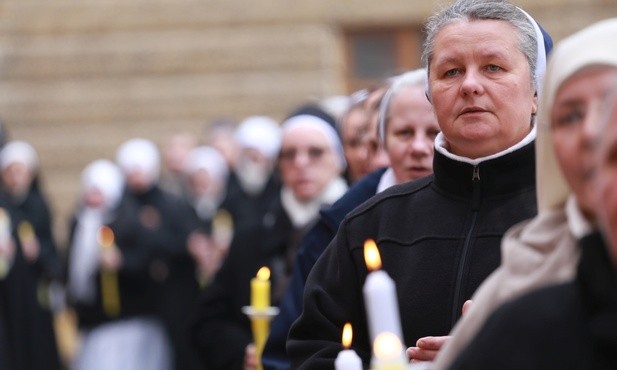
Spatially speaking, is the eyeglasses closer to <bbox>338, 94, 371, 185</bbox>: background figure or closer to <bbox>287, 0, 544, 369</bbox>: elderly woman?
<bbox>338, 94, 371, 185</bbox>: background figure

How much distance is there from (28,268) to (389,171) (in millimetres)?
7867

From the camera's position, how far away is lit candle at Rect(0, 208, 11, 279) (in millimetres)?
11837

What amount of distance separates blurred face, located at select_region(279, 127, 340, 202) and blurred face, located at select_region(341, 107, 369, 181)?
257mm

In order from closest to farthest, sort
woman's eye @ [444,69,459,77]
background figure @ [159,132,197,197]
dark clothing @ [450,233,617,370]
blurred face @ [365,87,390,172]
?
dark clothing @ [450,233,617,370] < woman's eye @ [444,69,459,77] < blurred face @ [365,87,390,172] < background figure @ [159,132,197,197]

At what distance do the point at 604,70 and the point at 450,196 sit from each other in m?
1.30

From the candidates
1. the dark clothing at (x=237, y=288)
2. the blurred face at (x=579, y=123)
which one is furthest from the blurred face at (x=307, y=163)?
the blurred face at (x=579, y=123)

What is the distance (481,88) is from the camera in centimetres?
377

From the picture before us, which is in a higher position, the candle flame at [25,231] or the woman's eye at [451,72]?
→ the woman's eye at [451,72]

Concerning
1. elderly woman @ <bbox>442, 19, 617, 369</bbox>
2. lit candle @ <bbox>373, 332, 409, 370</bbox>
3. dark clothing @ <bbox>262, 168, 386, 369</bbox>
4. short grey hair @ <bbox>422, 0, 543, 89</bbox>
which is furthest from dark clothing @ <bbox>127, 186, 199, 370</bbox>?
lit candle @ <bbox>373, 332, 409, 370</bbox>

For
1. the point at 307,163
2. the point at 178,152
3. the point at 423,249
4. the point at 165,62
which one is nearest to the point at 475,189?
the point at 423,249

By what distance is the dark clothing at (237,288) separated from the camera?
643 centimetres

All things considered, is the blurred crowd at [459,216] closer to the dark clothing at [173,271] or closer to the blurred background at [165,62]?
the dark clothing at [173,271]

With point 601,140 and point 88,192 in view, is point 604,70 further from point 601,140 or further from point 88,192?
point 88,192

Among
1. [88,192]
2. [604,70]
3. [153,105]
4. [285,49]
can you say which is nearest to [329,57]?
[285,49]
